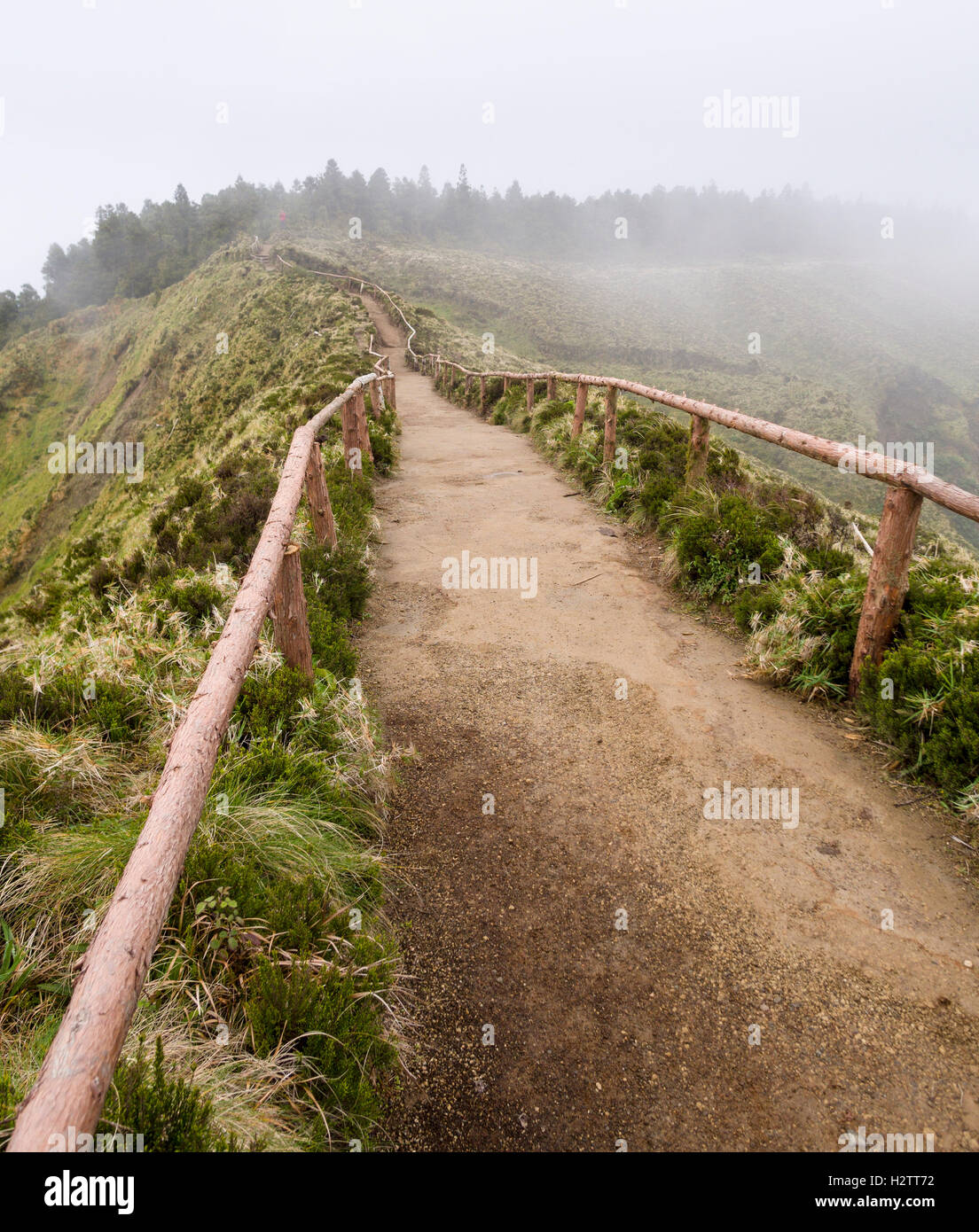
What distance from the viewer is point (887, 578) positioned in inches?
141

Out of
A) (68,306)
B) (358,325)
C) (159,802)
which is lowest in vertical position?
(159,802)

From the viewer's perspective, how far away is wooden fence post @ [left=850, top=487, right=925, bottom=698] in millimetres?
3387

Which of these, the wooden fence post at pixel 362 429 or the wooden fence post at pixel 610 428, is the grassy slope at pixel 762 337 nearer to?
the wooden fence post at pixel 610 428

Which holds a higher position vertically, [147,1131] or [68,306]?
[68,306]

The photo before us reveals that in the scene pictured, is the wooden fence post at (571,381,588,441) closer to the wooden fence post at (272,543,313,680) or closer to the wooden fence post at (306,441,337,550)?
the wooden fence post at (306,441,337,550)

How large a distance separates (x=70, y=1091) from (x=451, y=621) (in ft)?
13.7

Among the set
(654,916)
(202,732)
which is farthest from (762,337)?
(202,732)

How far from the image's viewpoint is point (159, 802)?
1580 millimetres

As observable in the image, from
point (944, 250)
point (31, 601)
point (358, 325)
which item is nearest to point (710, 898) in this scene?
point (31, 601)

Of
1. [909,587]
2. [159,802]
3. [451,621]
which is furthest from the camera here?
[451,621]

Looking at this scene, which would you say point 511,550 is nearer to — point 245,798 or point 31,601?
point 245,798

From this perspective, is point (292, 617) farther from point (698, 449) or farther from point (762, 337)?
point (762, 337)

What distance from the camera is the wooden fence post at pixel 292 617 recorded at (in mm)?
3330
